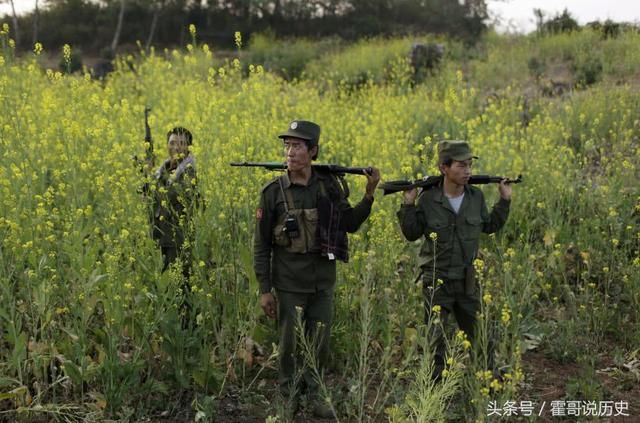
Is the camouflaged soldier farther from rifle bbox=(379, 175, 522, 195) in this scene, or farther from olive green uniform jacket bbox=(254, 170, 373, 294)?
rifle bbox=(379, 175, 522, 195)

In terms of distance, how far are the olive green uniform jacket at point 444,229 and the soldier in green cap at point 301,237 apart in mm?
324

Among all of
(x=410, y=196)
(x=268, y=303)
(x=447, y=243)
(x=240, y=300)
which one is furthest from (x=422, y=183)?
(x=240, y=300)

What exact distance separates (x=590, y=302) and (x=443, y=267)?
5.64 feet

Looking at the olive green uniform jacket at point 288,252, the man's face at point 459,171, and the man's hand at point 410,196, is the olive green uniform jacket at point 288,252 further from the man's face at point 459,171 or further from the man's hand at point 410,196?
the man's face at point 459,171

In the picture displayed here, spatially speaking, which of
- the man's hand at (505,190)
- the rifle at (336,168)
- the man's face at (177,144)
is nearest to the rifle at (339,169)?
the rifle at (336,168)

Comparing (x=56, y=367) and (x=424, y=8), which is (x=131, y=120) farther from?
(x=424, y=8)

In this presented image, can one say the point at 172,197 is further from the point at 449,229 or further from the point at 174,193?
the point at 449,229

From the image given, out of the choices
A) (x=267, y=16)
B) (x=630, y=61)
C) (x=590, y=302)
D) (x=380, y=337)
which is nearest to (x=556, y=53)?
(x=630, y=61)

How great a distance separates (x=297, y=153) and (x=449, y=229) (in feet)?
3.22

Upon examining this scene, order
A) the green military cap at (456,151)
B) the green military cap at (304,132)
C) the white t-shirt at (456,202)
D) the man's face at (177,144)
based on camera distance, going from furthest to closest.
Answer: the man's face at (177,144) → the white t-shirt at (456,202) → the green military cap at (456,151) → the green military cap at (304,132)

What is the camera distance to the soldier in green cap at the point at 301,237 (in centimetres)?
323

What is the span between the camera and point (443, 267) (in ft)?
11.3

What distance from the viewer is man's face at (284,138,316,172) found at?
3.20m

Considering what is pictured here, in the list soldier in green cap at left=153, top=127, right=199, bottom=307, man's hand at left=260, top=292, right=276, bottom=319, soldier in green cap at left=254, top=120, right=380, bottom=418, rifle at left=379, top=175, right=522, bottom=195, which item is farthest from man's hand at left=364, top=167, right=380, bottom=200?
soldier in green cap at left=153, top=127, right=199, bottom=307
